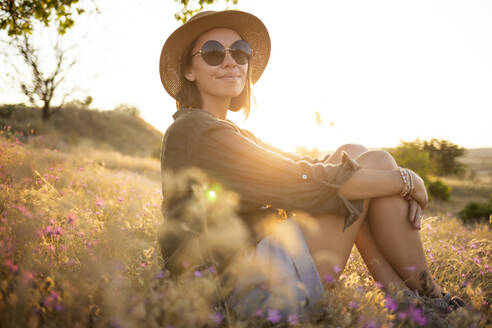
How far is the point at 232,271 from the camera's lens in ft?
5.22

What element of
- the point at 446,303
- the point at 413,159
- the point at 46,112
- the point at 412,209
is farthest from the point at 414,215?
the point at 46,112

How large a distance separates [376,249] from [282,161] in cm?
110

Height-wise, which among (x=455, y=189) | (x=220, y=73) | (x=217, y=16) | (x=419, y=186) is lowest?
(x=455, y=189)

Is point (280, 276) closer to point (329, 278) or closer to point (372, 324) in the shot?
point (329, 278)

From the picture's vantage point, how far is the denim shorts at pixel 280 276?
4.97 feet

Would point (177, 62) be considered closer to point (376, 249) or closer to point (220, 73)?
point (220, 73)

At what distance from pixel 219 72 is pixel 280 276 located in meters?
1.50

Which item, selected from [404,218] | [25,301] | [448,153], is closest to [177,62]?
[25,301]

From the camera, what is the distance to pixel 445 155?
3186 cm

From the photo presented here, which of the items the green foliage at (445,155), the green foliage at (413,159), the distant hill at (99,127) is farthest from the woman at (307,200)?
the green foliage at (445,155)

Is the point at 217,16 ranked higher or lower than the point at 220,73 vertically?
higher

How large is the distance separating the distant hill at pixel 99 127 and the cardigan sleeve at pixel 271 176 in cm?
2074

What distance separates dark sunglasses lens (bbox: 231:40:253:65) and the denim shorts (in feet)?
4.23

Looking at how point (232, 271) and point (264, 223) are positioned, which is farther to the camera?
point (264, 223)
